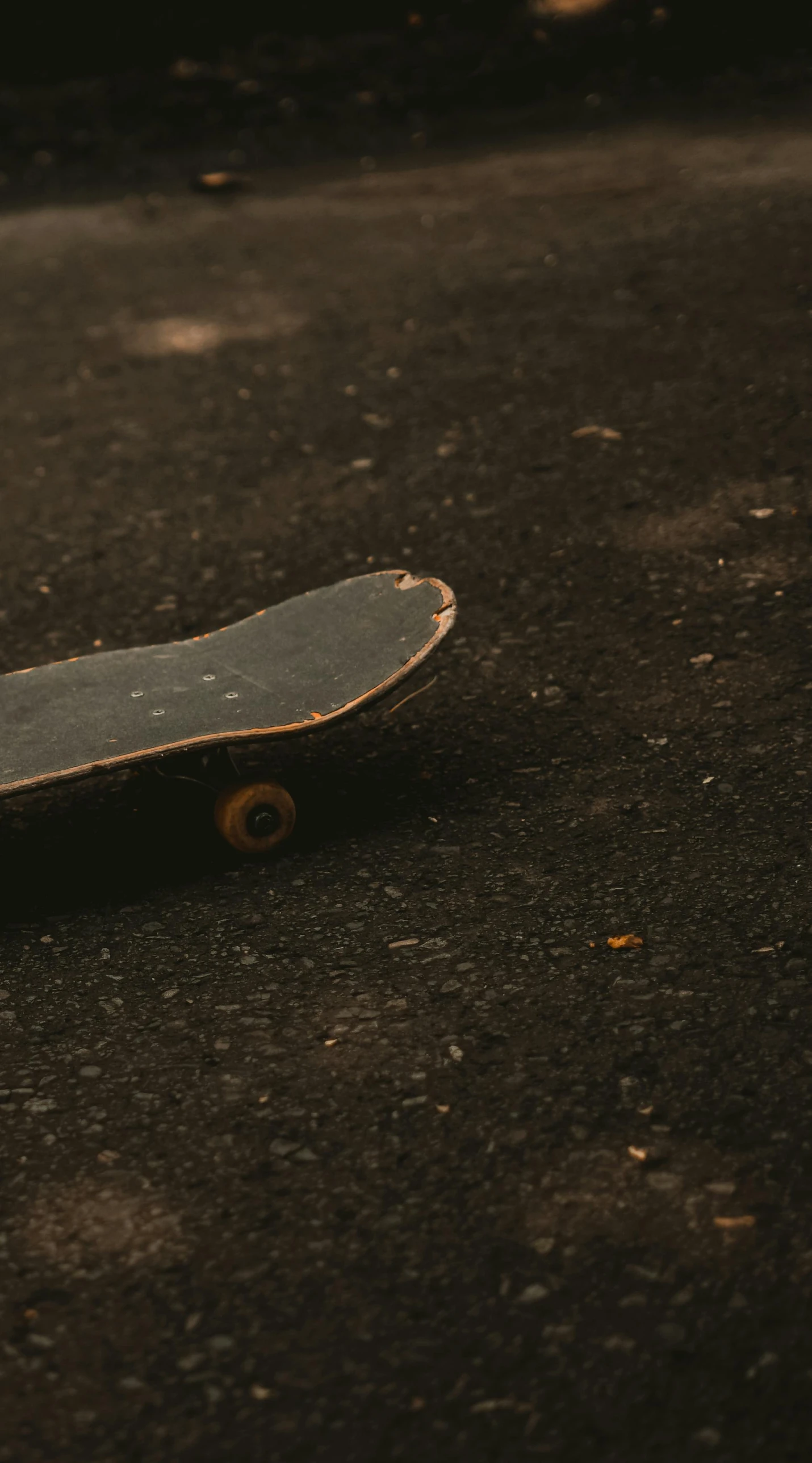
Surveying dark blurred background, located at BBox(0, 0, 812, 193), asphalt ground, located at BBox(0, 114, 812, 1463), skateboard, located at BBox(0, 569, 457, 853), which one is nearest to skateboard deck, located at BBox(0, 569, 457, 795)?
skateboard, located at BBox(0, 569, 457, 853)

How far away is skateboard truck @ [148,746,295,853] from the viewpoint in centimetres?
275

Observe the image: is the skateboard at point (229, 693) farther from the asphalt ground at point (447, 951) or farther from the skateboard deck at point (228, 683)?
the asphalt ground at point (447, 951)

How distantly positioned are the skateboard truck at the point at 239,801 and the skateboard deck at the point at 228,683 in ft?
0.36

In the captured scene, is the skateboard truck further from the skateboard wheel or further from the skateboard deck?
the skateboard deck

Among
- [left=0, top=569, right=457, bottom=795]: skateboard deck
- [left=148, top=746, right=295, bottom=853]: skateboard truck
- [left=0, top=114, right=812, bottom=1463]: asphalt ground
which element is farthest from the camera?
[left=148, top=746, right=295, bottom=853]: skateboard truck

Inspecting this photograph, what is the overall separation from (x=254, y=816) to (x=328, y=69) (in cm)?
828

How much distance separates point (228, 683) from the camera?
9.45 feet

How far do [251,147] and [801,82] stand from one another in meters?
3.88

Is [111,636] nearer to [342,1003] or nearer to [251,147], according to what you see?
[342,1003]

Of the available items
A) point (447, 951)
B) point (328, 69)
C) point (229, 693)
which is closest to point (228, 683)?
point (229, 693)

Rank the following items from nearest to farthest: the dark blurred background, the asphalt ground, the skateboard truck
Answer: the asphalt ground
the skateboard truck
the dark blurred background

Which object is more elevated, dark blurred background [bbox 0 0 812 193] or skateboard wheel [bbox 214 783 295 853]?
dark blurred background [bbox 0 0 812 193]

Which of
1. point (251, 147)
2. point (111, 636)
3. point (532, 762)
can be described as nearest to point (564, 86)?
point (251, 147)

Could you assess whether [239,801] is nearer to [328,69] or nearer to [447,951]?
[447,951]
